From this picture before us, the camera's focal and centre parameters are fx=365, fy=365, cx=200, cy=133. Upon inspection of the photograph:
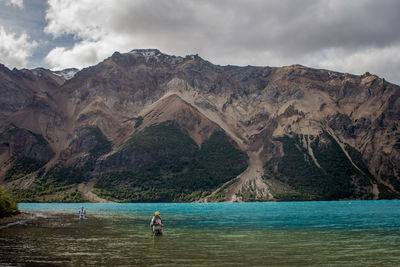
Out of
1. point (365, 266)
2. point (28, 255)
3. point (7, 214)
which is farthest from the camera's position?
point (7, 214)

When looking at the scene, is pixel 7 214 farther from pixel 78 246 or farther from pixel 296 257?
pixel 296 257

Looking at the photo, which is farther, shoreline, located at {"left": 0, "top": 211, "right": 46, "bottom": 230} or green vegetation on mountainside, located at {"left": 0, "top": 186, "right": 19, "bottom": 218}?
green vegetation on mountainside, located at {"left": 0, "top": 186, "right": 19, "bottom": 218}

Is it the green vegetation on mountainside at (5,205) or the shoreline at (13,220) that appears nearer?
the shoreline at (13,220)

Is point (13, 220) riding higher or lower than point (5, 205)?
lower

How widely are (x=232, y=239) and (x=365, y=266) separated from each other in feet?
51.7

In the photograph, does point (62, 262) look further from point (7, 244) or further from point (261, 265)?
point (261, 265)

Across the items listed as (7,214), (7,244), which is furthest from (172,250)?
(7,214)

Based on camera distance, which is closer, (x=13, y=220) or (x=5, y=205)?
(x=13, y=220)

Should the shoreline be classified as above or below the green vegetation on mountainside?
below

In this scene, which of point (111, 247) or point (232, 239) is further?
point (232, 239)

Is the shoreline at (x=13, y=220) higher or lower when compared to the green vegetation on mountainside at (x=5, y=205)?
lower

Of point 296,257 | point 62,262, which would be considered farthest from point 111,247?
point 296,257

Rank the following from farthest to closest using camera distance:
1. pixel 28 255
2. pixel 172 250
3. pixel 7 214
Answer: pixel 7 214
pixel 172 250
pixel 28 255

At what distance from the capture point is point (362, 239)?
117 feet
